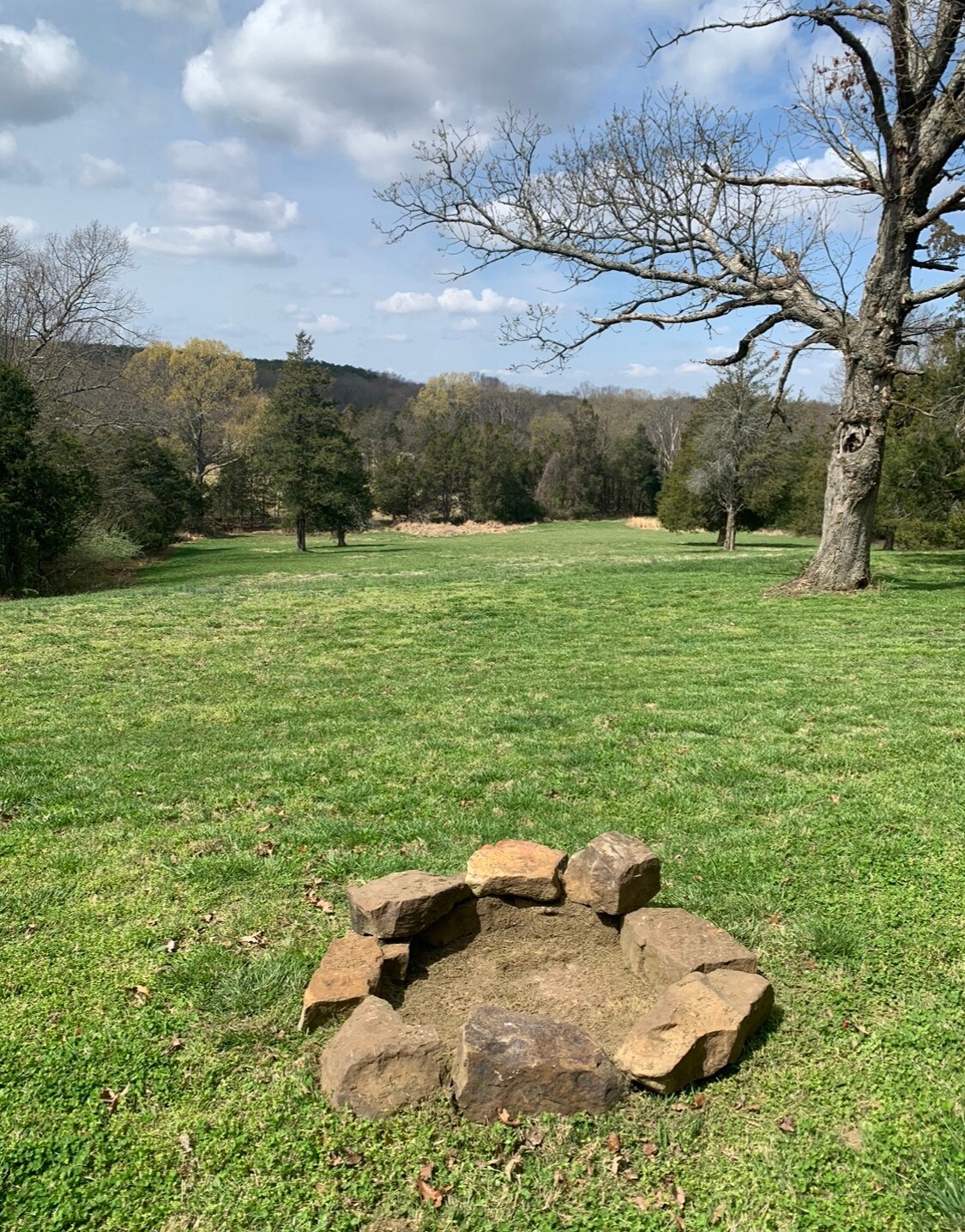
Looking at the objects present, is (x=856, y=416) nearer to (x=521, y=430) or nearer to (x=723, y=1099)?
(x=723, y=1099)

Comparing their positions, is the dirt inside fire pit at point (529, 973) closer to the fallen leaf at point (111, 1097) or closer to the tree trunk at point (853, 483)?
the fallen leaf at point (111, 1097)

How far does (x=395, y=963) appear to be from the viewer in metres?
3.04

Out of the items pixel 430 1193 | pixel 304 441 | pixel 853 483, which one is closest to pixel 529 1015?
pixel 430 1193

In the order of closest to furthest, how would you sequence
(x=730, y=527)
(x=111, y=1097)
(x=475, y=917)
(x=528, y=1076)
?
(x=528, y=1076) → (x=111, y=1097) → (x=475, y=917) → (x=730, y=527)

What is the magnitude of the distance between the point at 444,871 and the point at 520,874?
0.81 m

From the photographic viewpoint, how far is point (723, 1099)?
2.52 meters

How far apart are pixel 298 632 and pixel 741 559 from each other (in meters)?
13.2

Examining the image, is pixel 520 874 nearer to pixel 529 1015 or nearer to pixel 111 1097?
pixel 529 1015

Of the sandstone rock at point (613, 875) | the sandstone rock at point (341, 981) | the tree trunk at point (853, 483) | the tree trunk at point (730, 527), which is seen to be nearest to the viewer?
the sandstone rock at point (341, 981)

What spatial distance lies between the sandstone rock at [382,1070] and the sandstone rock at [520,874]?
2.52ft

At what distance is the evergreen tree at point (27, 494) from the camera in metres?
18.0

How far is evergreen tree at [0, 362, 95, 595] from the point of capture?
1803 centimetres

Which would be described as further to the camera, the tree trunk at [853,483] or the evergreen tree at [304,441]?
the evergreen tree at [304,441]

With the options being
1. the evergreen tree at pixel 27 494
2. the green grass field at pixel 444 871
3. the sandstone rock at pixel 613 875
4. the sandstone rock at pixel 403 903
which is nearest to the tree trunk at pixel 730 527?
the green grass field at pixel 444 871
